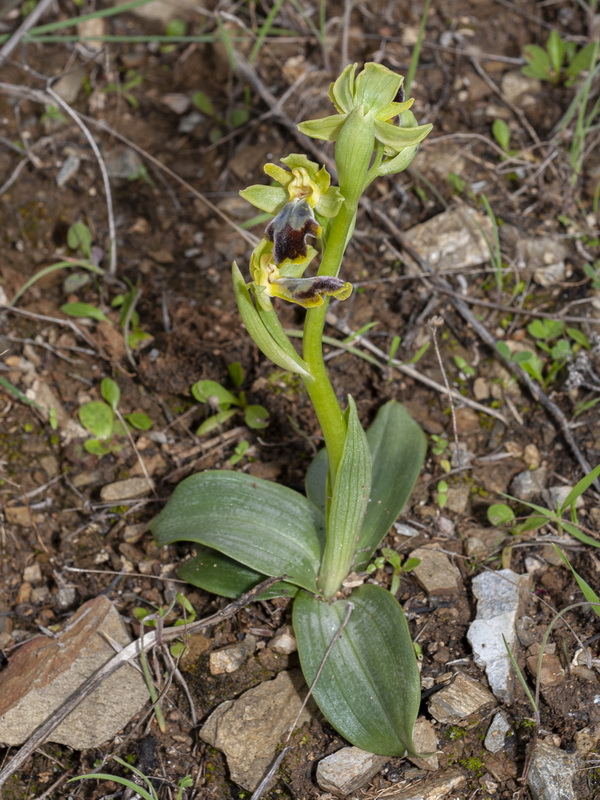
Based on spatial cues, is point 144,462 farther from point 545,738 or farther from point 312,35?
point 312,35

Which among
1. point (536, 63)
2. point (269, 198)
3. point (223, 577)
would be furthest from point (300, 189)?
point (536, 63)

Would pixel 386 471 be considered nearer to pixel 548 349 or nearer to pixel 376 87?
pixel 548 349

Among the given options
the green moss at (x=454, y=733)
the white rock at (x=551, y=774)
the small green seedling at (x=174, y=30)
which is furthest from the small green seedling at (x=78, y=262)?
the white rock at (x=551, y=774)

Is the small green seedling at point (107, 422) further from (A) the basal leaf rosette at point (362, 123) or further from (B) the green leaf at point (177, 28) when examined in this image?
(B) the green leaf at point (177, 28)

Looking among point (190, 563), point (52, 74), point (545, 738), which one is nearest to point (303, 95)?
point (52, 74)

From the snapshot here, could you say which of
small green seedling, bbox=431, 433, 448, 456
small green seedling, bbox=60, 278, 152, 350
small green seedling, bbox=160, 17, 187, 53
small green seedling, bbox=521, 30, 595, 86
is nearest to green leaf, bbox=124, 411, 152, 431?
small green seedling, bbox=60, 278, 152, 350
